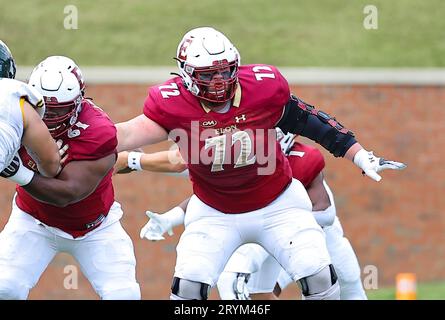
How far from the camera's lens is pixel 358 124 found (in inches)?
551

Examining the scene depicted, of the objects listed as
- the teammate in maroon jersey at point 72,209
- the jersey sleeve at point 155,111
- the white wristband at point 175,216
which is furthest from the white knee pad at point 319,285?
the white wristband at point 175,216

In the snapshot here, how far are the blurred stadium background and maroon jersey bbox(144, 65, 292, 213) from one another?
6865mm

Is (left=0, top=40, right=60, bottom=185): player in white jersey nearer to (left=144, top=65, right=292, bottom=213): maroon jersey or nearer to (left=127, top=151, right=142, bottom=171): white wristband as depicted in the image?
(left=144, top=65, right=292, bottom=213): maroon jersey

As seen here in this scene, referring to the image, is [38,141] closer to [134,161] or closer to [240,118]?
[240,118]

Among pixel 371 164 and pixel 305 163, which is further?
pixel 305 163

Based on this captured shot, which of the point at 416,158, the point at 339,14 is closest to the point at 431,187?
the point at 416,158

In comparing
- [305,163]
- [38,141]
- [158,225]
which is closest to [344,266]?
[305,163]

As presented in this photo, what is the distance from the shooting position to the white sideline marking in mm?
13688

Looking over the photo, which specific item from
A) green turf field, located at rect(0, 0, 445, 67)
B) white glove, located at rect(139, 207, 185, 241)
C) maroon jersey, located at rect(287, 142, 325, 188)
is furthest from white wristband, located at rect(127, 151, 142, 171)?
green turf field, located at rect(0, 0, 445, 67)

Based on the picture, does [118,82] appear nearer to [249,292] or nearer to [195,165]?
[249,292]

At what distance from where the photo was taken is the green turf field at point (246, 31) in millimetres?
14375

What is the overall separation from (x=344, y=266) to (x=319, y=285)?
67.3 inches

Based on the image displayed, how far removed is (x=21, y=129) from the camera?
5.85 m

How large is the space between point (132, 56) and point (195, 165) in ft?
26.0
